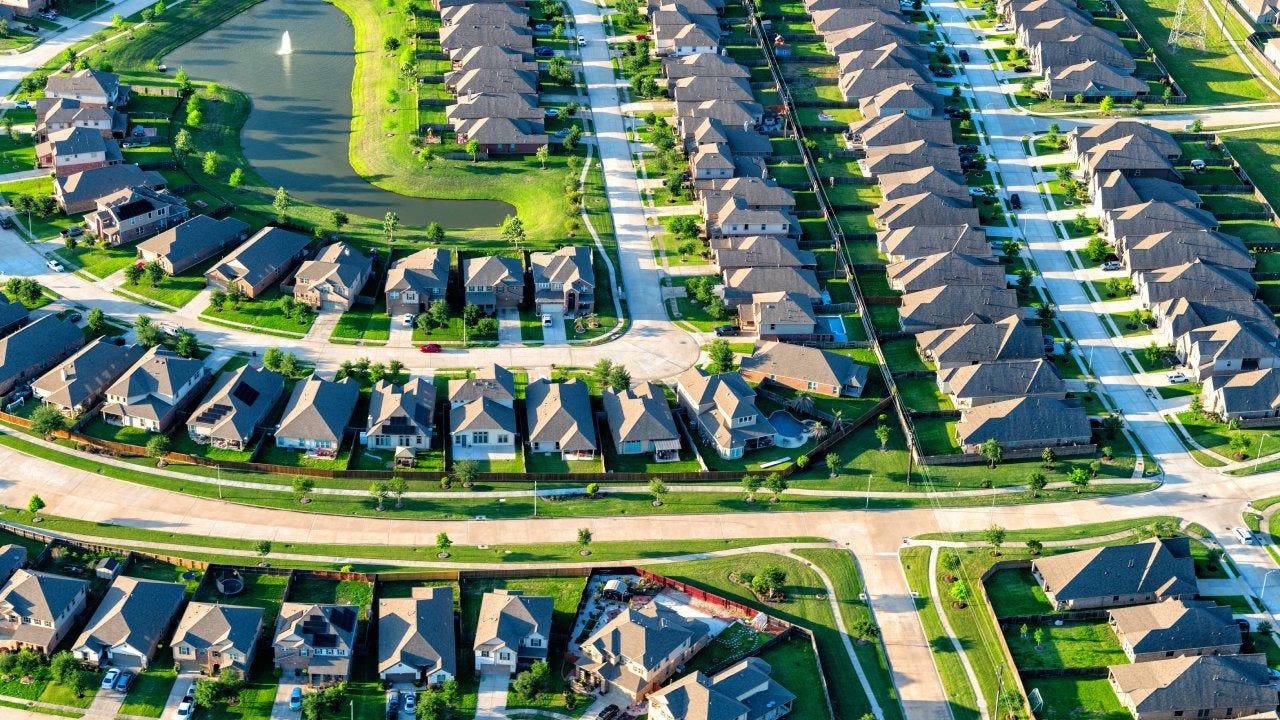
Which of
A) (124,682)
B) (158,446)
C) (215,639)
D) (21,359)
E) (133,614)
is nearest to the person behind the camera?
(124,682)

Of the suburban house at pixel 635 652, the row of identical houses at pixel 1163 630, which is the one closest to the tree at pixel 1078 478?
the row of identical houses at pixel 1163 630

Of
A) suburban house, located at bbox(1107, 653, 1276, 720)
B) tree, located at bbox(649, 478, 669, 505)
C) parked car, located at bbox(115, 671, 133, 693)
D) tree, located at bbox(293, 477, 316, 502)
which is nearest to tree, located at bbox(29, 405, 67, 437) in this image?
tree, located at bbox(293, 477, 316, 502)

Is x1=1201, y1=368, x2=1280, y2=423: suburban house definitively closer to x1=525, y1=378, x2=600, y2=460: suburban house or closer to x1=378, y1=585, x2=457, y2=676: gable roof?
x1=525, y1=378, x2=600, y2=460: suburban house

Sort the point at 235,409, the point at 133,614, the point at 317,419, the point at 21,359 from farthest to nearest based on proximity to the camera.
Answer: the point at 21,359, the point at 235,409, the point at 317,419, the point at 133,614

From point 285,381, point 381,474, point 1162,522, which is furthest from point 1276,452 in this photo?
point 285,381

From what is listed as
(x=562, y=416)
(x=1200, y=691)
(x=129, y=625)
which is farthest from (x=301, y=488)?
(x=1200, y=691)

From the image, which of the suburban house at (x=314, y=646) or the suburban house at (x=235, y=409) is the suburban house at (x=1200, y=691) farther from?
the suburban house at (x=235, y=409)

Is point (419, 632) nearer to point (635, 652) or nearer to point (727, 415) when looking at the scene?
point (635, 652)
